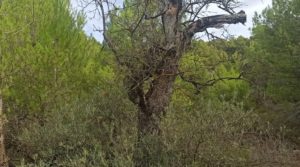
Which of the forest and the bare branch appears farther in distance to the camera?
the bare branch

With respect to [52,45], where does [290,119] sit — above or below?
below

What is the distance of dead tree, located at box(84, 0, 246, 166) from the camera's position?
23.3 ft

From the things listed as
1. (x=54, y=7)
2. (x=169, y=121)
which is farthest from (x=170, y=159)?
(x=54, y=7)

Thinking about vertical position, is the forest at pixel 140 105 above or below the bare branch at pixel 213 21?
below

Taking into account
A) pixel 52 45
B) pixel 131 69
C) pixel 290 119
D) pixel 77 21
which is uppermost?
pixel 77 21

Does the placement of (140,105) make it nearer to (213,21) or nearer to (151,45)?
(151,45)

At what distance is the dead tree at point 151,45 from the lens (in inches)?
279

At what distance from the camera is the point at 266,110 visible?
74.4 feet

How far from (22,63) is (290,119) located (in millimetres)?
13610

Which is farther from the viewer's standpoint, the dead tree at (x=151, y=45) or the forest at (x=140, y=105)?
the dead tree at (x=151, y=45)

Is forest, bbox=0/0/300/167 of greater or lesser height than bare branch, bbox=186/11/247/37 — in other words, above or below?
below

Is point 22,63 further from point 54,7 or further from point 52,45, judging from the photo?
point 54,7

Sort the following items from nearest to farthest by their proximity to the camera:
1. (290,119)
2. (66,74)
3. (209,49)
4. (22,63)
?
(209,49) → (22,63) → (66,74) → (290,119)

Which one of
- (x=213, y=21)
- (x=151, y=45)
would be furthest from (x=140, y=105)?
(x=213, y=21)
